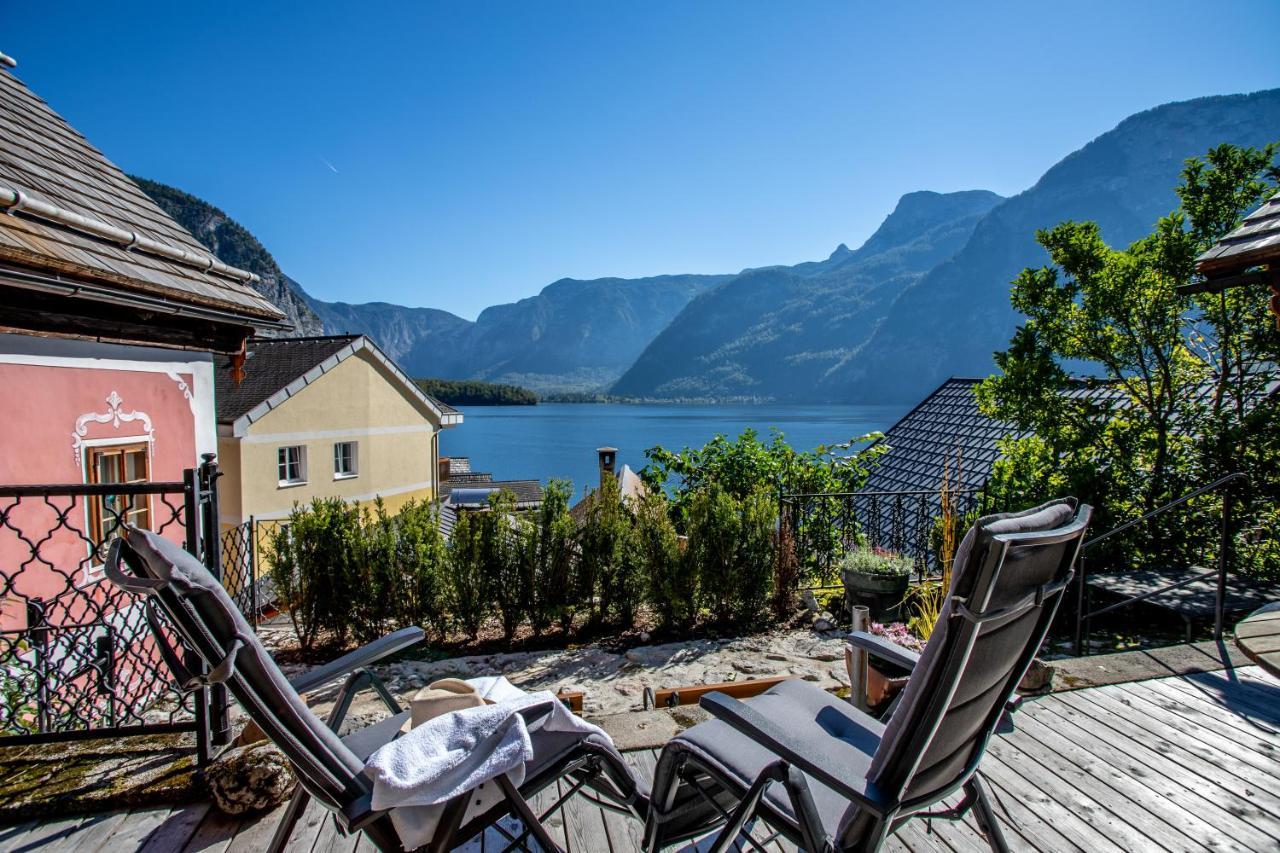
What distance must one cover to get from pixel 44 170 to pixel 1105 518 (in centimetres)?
888

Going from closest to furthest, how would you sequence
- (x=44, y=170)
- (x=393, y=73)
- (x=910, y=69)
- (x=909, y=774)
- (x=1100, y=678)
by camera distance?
(x=909, y=774) → (x=1100, y=678) → (x=44, y=170) → (x=910, y=69) → (x=393, y=73)

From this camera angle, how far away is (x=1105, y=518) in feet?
18.9

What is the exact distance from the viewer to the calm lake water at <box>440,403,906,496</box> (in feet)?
164

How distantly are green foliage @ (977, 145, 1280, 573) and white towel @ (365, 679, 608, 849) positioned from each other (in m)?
5.91

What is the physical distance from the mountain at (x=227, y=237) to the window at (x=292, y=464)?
4601 centimetres

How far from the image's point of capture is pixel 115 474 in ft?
17.4

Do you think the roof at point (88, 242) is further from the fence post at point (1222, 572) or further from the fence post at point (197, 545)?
the fence post at point (1222, 572)

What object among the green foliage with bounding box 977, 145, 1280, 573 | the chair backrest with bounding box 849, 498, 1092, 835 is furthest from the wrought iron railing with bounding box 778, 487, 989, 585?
the chair backrest with bounding box 849, 498, 1092, 835

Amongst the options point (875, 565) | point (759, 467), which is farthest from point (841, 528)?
point (875, 565)

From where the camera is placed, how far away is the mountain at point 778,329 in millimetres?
113312

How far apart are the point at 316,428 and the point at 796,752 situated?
823 inches

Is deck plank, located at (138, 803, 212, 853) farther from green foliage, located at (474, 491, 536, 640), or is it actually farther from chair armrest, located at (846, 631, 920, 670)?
green foliage, located at (474, 491, 536, 640)

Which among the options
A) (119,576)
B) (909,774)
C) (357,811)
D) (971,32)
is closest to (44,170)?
(119,576)

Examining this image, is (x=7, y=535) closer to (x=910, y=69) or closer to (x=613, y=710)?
(x=613, y=710)
